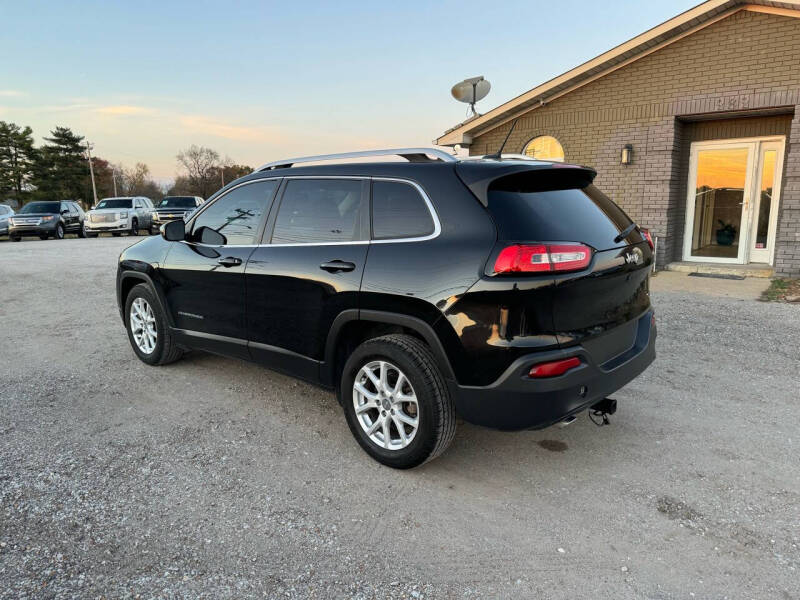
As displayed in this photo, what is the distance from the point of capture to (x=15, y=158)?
58906mm

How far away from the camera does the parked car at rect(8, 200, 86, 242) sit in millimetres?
23078

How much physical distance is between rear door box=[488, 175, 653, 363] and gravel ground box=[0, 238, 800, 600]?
810 mm

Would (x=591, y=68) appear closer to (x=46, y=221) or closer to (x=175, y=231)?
(x=175, y=231)

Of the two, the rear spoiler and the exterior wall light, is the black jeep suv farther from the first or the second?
the exterior wall light

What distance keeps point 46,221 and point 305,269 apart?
24.4 m

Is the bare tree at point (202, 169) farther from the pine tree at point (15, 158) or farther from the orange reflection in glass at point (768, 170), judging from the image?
the orange reflection in glass at point (768, 170)

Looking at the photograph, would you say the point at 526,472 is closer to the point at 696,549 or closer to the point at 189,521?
the point at 696,549

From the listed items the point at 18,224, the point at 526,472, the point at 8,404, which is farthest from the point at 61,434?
the point at 18,224

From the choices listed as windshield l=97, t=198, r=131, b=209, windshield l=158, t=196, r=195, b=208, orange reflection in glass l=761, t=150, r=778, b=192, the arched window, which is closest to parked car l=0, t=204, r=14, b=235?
windshield l=97, t=198, r=131, b=209

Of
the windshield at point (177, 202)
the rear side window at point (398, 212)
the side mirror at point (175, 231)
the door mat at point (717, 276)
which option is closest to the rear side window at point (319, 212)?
the rear side window at point (398, 212)

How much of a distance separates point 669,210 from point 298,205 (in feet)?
30.5

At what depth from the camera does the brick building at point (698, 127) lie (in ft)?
31.1

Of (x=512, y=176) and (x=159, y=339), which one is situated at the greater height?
(x=512, y=176)

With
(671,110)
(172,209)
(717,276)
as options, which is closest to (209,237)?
(717,276)
